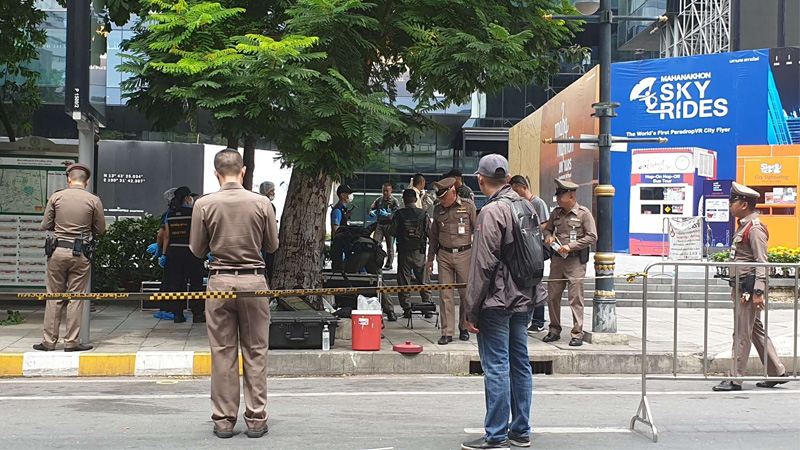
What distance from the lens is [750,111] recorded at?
2555 cm

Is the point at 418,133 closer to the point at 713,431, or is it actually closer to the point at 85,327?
the point at 85,327

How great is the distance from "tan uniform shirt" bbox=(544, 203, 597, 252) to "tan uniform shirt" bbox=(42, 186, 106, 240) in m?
5.45

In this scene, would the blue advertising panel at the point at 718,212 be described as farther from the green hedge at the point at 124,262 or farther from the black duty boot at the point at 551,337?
the green hedge at the point at 124,262

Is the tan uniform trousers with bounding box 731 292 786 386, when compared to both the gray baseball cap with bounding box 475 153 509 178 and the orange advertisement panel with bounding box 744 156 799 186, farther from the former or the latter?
the orange advertisement panel with bounding box 744 156 799 186

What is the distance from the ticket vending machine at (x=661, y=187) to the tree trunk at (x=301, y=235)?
634 inches

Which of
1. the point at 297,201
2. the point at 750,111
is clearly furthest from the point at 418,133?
the point at 750,111

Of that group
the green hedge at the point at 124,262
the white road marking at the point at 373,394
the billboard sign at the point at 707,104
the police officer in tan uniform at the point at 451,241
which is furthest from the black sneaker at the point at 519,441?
the billboard sign at the point at 707,104

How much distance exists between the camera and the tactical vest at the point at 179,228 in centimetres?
1210

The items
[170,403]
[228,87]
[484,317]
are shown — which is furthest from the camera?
[228,87]

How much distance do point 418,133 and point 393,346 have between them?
272 cm

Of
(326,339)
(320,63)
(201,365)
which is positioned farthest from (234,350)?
(320,63)

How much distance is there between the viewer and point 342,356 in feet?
30.8

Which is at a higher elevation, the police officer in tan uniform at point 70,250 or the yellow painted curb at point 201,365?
the police officer in tan uniform at point 70,250

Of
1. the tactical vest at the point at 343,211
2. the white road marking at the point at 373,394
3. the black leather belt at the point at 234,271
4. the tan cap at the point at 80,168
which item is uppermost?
the tan cap at the point at 80,168
